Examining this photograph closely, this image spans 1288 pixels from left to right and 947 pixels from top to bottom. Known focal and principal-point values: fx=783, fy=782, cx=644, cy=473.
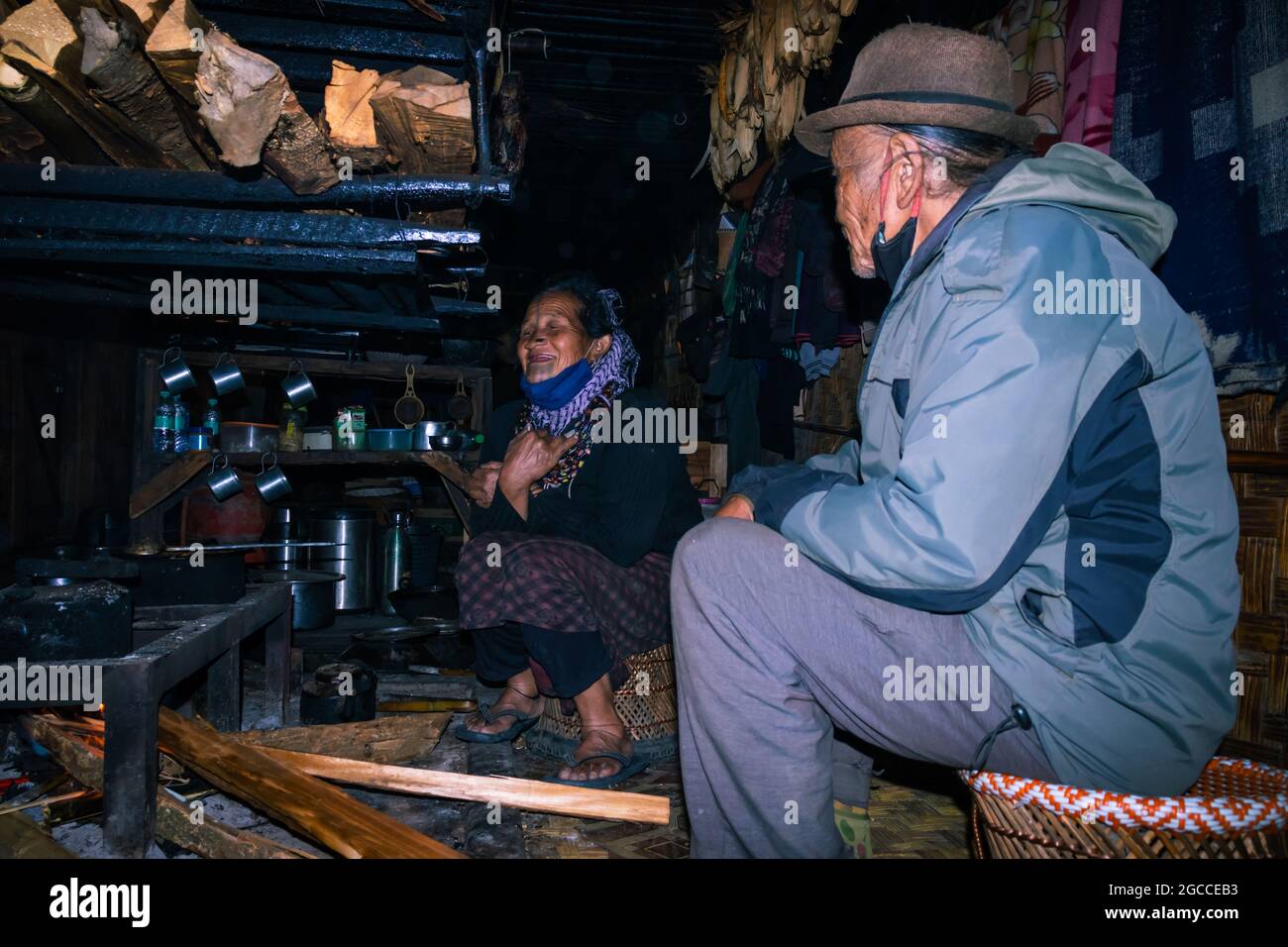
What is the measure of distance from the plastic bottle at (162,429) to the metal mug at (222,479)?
0.29 m

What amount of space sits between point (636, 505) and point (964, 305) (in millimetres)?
2243

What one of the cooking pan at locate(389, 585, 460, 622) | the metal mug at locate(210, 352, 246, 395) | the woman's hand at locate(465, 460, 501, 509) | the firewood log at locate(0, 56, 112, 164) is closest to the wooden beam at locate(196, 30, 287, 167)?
the firewood log at locate(0, 56, 112, 164)

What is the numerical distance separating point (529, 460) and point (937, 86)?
2.49 metres

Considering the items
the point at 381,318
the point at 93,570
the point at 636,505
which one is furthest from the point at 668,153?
the point at 93,570

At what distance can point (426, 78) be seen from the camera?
2.78 m

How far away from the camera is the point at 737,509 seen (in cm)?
196

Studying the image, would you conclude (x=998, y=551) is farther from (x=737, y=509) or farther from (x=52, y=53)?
(x=52, y=53)

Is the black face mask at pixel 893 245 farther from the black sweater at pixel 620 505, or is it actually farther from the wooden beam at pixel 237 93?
the black sweater at pixel 620 505

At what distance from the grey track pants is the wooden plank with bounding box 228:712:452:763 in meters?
1.81

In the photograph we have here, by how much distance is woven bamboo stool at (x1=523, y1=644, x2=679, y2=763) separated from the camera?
3465 mm

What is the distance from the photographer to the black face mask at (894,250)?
190 centimetres

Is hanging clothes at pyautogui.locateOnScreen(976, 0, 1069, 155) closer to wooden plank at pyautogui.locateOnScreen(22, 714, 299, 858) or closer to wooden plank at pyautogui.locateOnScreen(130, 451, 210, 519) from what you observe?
wooden plank at pyautogui.locateOnScreen(22, 714, 299, 858)

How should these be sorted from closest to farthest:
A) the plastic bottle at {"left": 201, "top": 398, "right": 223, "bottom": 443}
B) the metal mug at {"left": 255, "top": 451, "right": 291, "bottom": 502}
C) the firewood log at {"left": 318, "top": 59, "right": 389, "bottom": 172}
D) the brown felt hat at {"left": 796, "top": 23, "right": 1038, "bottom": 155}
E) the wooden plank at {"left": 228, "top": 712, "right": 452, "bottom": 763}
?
1. the brown felt hat at {"left": 796, "top": 23, "right": 1038, "bottom": 155}
2. the firewood log at {"left": 318, "top": 59, "right": 389, "bottom": 172}
3. the wooden plank at {"left": 228, "top": 712, "right": 452, "bottom": 763}
4. the metal mug at {"left": 255, "top": 451, "right": 291, "bottom": 502}
5. the plastic bottle at {"left": 201, "top": 398, "right": 223, "bottom": 443}

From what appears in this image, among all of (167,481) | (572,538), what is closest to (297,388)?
(167,481)
